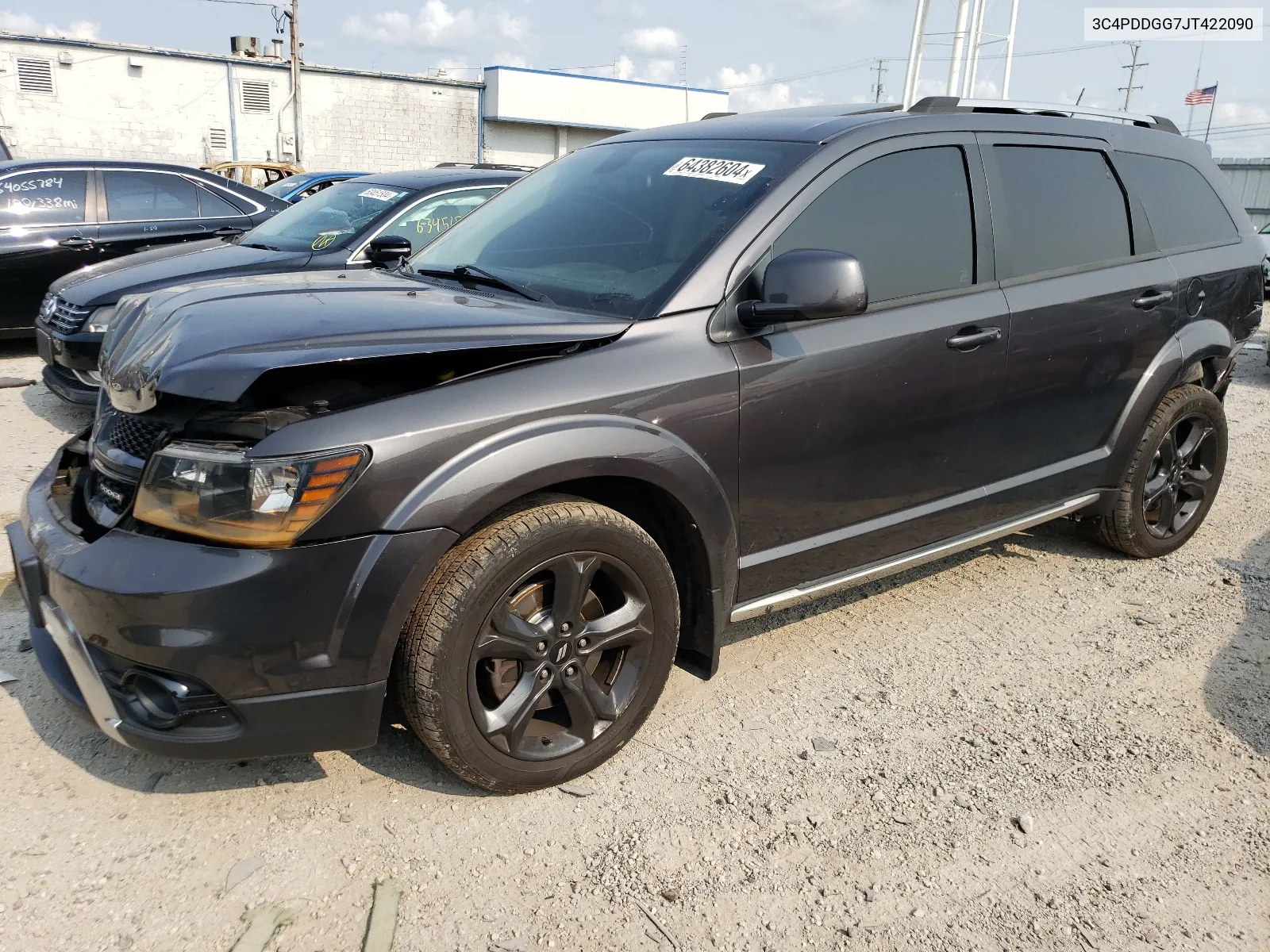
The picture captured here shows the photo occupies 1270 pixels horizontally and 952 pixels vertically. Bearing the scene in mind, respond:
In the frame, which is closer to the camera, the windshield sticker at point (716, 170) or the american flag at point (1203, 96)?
the windshield sticker at point (716, 170)

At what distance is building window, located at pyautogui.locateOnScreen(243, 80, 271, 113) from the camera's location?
3084 cm

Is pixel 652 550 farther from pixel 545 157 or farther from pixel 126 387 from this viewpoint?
pixel 545 157

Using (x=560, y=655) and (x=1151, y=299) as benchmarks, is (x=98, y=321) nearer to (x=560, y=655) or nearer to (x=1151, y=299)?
(x=560, y=655)

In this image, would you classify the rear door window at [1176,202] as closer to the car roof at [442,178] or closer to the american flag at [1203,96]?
the car roof at [442,178]

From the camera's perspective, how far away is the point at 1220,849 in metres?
2.48

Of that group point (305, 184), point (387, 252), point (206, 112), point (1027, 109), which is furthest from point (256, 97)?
point (1027, 109)

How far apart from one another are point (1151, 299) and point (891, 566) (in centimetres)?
166

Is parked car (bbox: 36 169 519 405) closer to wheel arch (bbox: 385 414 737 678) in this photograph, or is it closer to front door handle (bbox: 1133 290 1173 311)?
wheel arch (bbox: 385 414 737 678)

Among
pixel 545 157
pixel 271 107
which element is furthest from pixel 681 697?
pixel 545 157

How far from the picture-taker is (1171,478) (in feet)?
14.2

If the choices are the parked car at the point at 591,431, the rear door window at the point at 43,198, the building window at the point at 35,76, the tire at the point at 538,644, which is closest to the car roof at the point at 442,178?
the rear door window at the point at 43,198

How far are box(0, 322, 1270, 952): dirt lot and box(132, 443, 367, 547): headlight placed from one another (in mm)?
824

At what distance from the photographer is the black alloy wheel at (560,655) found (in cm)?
244

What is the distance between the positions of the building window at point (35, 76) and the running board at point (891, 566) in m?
31.5
